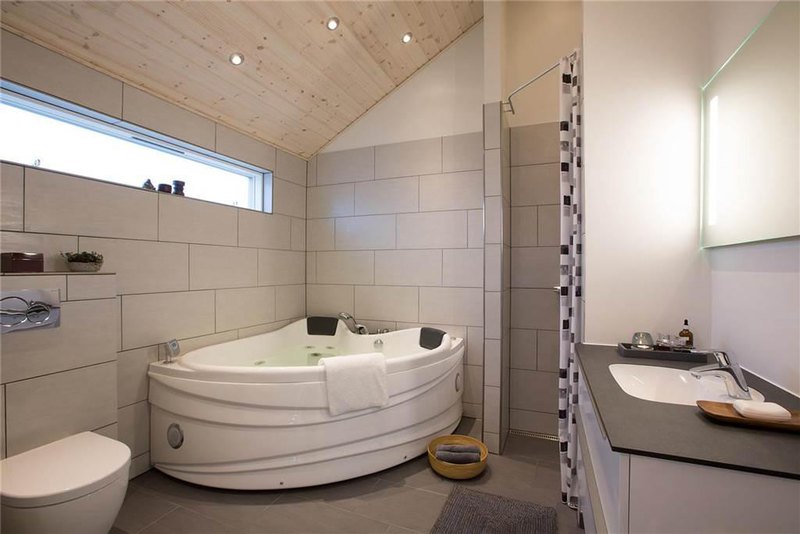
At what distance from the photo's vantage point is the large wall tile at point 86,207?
1736 millimetres

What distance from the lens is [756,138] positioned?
4.25 ft

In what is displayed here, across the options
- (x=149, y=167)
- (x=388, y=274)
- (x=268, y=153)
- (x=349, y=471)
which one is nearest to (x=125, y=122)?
(x=149, y=167)

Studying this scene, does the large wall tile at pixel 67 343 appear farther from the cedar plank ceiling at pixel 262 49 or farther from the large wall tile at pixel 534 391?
the large wall tile at pixel 534 391

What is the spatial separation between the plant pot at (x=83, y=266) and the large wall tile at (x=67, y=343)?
0.16 metres

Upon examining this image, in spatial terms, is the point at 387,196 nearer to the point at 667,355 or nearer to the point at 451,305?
the point at 451,305

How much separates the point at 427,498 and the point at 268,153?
A: 286 centimetres

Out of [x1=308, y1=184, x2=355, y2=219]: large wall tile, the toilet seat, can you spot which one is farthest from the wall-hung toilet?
→ [x1=308, y1=184, x2=355, y2=219]: large wall tile

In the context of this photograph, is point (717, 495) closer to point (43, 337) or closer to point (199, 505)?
point (199, 505)

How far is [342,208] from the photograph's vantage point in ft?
11.2

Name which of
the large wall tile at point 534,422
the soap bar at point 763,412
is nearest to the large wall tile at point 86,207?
the soap bar at point 763,412

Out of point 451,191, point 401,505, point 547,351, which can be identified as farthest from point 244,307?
point 547,351

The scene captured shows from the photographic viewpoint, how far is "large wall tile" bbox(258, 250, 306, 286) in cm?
306

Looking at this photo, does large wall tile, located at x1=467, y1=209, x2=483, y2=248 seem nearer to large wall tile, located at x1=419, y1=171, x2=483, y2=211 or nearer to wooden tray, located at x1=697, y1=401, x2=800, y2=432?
large wall tile, located at x1=419, y1=171, x2=483, y2=211

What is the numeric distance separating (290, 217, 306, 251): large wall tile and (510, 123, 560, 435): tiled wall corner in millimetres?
1982
